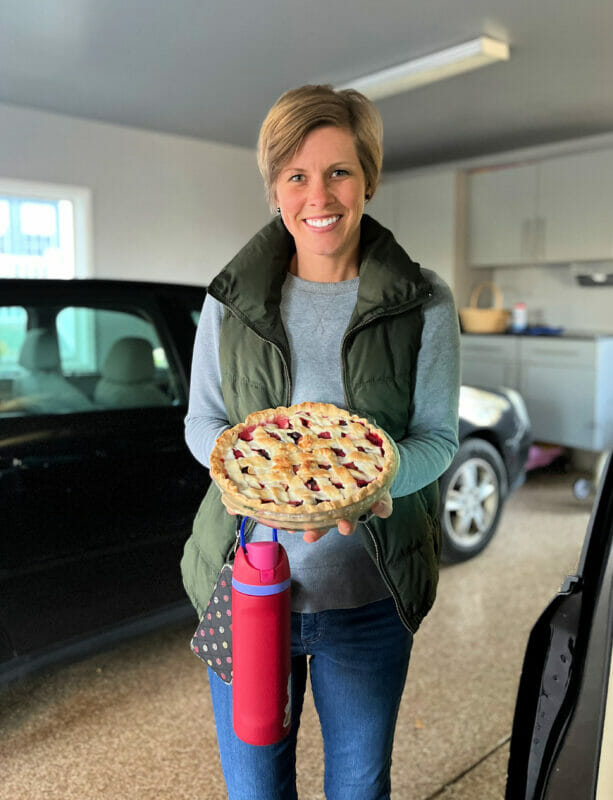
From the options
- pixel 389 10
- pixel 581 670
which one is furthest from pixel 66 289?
pixel 389 10

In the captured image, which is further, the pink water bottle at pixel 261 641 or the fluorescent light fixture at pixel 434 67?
the fluorescent light fixture at pixel 434 67

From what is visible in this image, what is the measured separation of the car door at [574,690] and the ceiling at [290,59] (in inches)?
127

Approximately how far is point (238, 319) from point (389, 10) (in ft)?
9.72

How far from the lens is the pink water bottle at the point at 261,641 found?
39.4 inches

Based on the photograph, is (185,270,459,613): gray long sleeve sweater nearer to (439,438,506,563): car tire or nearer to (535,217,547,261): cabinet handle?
(439,438,506,563): car tire

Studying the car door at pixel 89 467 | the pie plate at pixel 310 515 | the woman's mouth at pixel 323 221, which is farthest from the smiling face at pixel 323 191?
the car door at pixel 89 467

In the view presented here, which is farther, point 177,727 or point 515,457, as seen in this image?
point 515,457

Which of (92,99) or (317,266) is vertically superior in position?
(92,99)

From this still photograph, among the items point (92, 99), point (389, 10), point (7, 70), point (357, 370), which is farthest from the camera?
point (92, 99)

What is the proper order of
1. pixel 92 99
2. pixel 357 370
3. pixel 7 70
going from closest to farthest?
pixel 357 370, pixel 7 70, pixel 92 99

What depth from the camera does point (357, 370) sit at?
111 centimetres

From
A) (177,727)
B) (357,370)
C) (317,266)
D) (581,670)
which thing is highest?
(317,266)

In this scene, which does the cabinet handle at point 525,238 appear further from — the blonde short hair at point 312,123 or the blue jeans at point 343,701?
the blue jeans at point 343,701

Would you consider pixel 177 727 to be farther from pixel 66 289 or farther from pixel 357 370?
pixel 357 370
